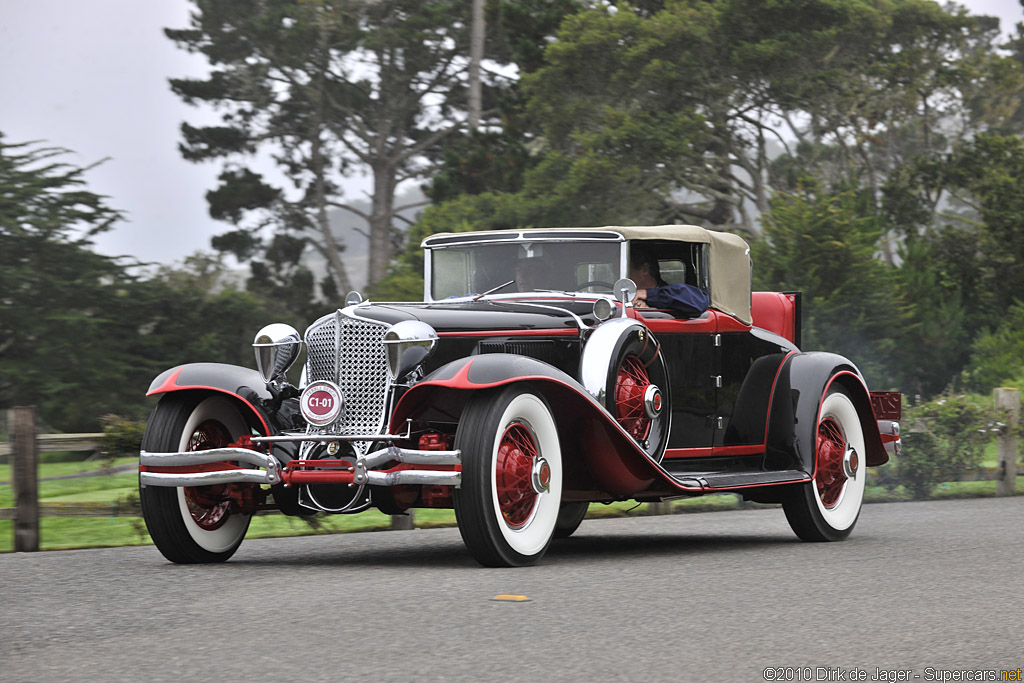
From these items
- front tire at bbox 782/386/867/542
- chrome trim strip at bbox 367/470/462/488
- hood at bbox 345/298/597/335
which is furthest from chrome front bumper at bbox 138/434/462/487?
front tire at bbox 782/386/867/542

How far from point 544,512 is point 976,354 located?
27.1 metres

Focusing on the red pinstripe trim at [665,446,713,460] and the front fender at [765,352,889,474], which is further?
the front fender at [765,352,889,474]

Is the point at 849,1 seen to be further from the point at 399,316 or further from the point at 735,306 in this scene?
the point at 399,316

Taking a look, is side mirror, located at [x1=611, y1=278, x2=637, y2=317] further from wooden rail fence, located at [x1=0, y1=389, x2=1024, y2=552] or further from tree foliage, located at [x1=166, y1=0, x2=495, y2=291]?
tree foliage, located at [x1=166, y1=0, x2=495, y2=291]

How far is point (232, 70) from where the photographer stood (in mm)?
40719

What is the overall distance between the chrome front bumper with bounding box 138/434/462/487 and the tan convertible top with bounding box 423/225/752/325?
2459mm

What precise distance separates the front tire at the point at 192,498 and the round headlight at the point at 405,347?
113 cm

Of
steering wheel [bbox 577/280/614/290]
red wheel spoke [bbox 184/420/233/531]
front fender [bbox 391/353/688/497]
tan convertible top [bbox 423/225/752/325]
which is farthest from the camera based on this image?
tan convertible top [bbox 423/225/752/325]

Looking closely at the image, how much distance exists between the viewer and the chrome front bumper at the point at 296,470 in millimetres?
6848

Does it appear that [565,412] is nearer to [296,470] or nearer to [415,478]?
[415,478]

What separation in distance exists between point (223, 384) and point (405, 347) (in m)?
1.07

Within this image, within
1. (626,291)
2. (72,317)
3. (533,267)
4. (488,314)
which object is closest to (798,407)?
(626,291)

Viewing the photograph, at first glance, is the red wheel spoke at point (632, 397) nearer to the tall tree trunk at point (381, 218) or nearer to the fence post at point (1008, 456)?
the fence post at point (1008, 456)

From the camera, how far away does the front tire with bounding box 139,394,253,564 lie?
7.50 m
